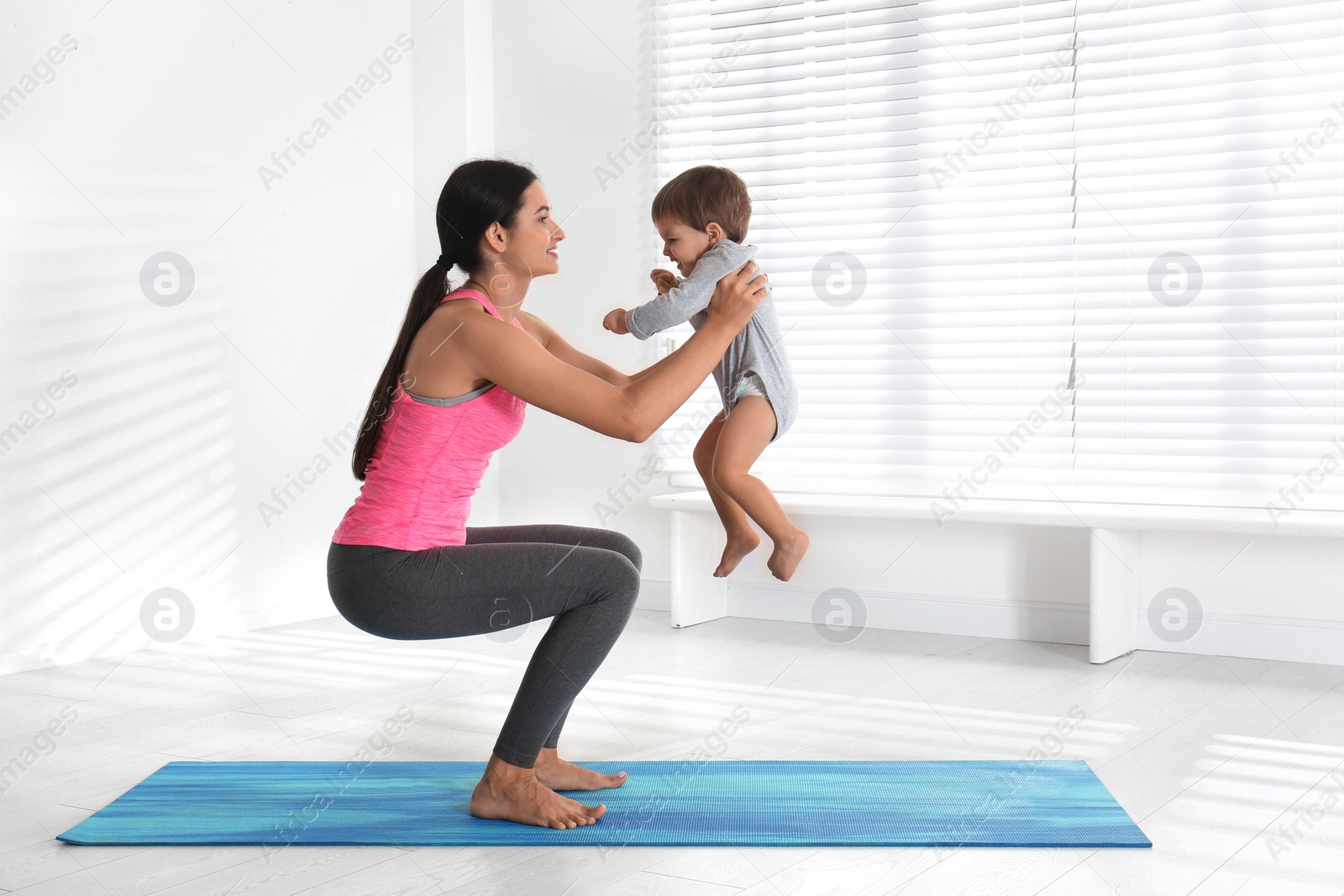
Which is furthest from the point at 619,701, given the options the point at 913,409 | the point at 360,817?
the point at 913,409

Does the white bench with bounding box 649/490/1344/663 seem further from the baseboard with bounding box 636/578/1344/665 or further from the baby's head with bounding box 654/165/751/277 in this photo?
the baby's head with bounding box 654/165/751/277

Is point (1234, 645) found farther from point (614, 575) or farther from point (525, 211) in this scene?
point (525, 211)

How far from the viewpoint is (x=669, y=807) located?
84.7 inches

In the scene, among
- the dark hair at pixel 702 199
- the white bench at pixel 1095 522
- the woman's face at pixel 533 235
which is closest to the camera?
the woman's face at pixel 533 235

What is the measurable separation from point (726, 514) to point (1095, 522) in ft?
3.96

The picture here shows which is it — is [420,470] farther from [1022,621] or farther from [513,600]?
[1022,621]

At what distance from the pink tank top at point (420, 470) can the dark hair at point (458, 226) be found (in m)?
0.02

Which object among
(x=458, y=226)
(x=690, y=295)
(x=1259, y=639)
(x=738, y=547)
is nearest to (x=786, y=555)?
(x=738, y=547)

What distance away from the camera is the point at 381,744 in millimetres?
2607

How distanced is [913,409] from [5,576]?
2.83m

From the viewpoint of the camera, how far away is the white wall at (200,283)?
343 centimetres

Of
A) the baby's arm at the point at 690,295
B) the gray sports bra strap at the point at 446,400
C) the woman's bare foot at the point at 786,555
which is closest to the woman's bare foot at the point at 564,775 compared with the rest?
the woman's bare foot at the point at 786,555

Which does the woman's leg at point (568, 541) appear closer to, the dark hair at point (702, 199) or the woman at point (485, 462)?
the woman at point (485, 462)

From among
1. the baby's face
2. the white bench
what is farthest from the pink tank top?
the white bench
